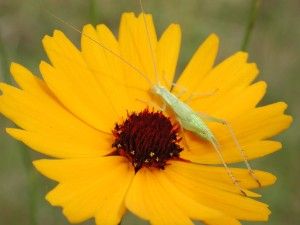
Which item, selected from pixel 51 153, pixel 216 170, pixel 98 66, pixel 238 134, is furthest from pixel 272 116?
pixel 51 153

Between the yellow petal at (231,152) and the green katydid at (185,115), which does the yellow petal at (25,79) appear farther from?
the yellow petal at (231,152)

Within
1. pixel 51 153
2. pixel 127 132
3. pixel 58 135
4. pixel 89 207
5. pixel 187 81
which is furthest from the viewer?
pixel 187 81

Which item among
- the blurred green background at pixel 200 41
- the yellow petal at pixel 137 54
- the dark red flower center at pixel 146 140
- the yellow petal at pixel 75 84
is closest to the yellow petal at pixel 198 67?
the yellow petal at pixel 137 54

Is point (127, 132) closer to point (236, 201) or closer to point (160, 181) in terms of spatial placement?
point (160, 181)

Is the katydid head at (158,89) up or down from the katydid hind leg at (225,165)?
up

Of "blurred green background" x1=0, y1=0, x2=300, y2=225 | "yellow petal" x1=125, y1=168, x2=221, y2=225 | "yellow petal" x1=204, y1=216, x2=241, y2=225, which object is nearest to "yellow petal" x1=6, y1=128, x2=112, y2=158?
"yellow petal" x1=125, y1=168, x2=221, y2=225

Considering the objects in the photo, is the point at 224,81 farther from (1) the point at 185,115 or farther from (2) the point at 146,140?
(2) the point at 146,140
